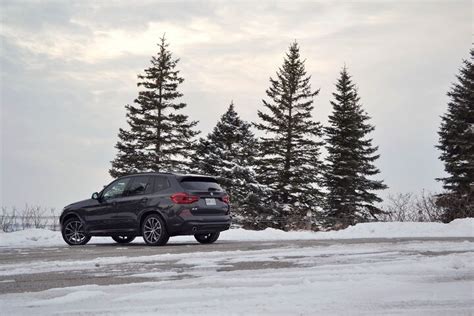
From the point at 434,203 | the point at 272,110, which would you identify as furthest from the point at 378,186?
the point at 434,203

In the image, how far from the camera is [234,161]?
1748 inches

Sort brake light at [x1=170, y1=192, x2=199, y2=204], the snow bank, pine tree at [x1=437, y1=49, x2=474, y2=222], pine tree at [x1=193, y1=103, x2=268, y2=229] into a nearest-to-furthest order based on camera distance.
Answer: brake light at [x1=170, y1=192, x2=199, y2=204]
the snow bank
pine tree at [x1=437, y1=49, x2=474, y2=222]
pine tree at [x1=193, y1=103, x2=268, y2=229]

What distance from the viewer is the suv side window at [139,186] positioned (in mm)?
13710

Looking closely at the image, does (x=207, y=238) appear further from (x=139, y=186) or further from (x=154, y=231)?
(x=139, y=186)

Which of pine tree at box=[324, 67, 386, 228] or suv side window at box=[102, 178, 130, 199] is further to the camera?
pine tree at box=[324, 67, 386, 228]

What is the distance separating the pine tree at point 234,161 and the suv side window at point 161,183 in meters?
27.1

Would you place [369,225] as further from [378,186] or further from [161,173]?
[378,186]

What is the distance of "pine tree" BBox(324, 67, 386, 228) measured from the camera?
43188 mm

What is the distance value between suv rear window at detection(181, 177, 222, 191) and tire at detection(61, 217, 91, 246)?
3.25 m

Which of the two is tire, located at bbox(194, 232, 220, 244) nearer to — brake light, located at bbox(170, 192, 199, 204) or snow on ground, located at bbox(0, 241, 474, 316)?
brake light, located at bbox(170, 192, 199, 204)

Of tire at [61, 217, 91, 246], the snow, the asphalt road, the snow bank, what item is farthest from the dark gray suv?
the snow

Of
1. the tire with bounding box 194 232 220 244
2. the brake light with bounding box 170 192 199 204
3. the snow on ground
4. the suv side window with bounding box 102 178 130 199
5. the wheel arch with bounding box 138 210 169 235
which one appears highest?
the suv side window with bounding box 102 178 130 199

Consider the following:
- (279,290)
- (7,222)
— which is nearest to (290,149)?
(7,222)

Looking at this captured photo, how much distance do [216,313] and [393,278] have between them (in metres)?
2.77
